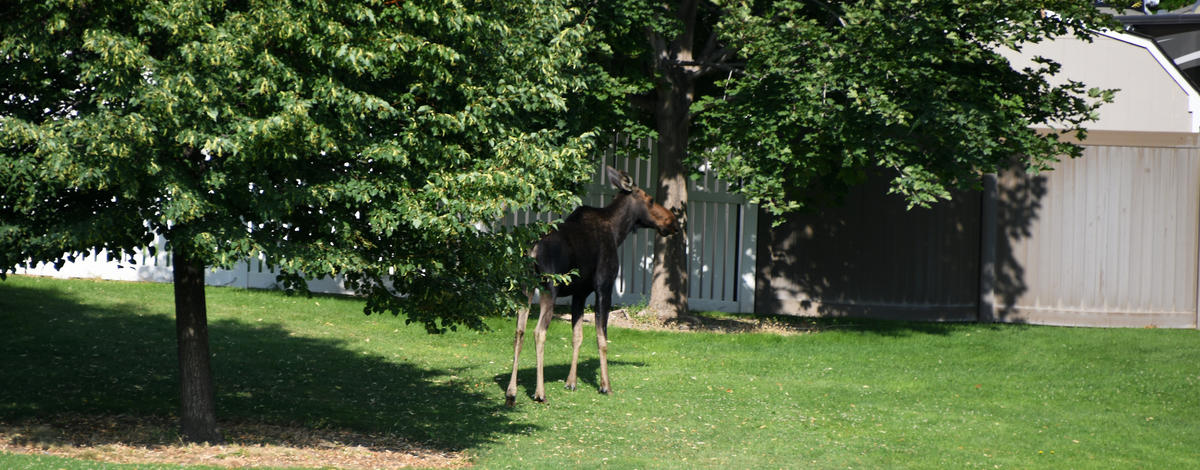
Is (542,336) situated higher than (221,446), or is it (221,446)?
(542,336)

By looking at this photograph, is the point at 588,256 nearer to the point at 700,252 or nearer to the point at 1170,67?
the point at 700,252

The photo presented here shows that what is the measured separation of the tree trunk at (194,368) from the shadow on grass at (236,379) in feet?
3.66

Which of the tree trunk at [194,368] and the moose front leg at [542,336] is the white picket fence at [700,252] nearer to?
the moose front leg at [542,336]

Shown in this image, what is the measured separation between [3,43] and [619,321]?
10607mm

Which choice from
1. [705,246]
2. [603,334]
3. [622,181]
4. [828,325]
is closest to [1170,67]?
[828,325]

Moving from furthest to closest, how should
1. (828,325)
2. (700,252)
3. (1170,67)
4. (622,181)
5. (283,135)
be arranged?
(700,252) < (1170,67) < (828,325) < (622,181) < (283,135)

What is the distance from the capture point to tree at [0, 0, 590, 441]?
6773 millimetres

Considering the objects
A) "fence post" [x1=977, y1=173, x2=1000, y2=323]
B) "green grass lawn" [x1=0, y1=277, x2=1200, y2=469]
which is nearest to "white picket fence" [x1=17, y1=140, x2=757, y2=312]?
"green grass lawn" [x1=0, y1=277, x2=1200, y2=469]

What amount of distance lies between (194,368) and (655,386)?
5.08 m

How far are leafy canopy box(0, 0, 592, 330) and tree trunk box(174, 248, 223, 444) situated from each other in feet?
4.00

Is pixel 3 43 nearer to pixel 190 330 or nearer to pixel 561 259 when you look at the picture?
pixel 190 330

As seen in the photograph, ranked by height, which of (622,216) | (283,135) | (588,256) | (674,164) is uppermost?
(674,164)

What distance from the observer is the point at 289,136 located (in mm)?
6910

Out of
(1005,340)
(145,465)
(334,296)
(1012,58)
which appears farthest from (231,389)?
(1012,58)
